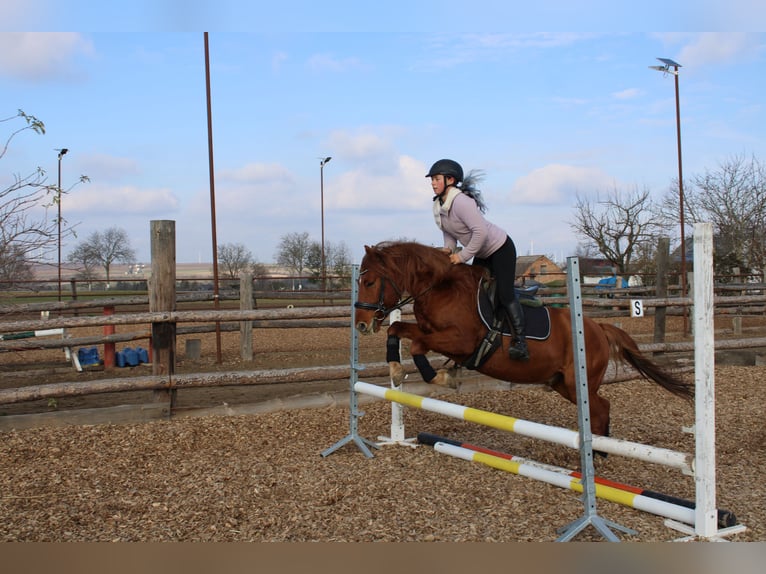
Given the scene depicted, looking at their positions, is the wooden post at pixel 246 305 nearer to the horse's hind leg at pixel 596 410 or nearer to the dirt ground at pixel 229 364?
the dirt ground at pixel 229 364

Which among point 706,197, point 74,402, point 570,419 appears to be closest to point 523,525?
point 570,419

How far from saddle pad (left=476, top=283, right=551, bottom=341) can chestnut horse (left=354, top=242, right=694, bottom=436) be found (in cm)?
4

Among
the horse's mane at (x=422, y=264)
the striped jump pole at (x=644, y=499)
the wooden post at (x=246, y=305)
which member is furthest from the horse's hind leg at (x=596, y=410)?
the wooden post at (x=246, y=305)

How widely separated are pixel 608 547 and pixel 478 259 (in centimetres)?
259

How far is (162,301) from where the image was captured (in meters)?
6.89

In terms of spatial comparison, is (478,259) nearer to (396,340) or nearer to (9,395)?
(396,340)

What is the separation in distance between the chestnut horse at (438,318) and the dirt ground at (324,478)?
0.80m

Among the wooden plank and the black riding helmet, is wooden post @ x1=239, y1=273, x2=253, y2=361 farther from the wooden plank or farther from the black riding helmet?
the black riding helmet

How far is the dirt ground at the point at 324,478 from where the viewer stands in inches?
151

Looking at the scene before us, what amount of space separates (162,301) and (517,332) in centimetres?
384

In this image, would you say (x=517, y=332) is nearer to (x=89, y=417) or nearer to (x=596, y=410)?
(x=596, y=410)

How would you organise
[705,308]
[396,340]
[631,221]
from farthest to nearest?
1. [631,221]
2. [396,340]
3. [705,308]

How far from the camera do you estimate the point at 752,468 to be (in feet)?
16.6

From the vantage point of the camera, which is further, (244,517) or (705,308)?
(244,517)
